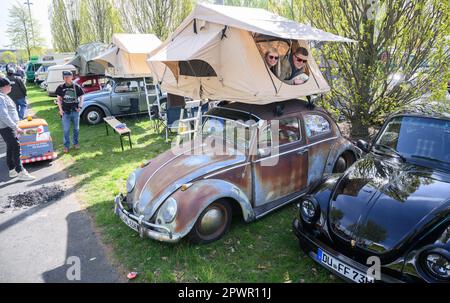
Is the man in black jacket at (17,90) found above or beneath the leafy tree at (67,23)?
beneath

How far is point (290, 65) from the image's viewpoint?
5531 millimetres

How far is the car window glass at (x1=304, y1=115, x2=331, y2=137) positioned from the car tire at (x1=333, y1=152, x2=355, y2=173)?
0.66m

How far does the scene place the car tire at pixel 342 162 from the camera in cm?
575

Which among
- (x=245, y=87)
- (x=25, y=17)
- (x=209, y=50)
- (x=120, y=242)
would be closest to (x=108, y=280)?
(x=120, y=242)

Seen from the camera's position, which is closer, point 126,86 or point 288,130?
point 288,130

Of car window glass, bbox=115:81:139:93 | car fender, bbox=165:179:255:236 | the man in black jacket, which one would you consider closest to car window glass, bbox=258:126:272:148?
car fender, bbox=165:179:255:236

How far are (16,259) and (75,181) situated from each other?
109 inches

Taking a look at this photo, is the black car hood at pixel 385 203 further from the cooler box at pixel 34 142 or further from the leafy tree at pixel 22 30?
the leafy tree at pixel 22 30

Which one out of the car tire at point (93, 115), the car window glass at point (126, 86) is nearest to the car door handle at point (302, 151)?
the car window glass at point (126, 86)

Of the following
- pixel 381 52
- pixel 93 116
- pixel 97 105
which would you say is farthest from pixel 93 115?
pixel 381 52

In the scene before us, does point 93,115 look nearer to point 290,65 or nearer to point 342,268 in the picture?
point 290,65

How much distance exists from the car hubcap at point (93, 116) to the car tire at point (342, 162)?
971cm

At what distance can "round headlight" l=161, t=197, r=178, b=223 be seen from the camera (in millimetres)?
3908

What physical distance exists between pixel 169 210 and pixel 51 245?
2001mm
